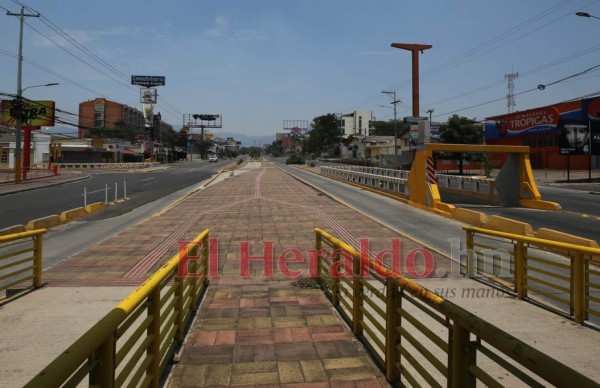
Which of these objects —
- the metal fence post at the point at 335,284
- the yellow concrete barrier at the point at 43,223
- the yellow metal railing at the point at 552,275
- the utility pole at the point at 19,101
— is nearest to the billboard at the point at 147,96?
the utility pole at the point at 19,101

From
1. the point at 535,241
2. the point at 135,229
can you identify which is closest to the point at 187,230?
the point at 135,229

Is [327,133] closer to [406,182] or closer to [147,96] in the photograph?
[147,96]

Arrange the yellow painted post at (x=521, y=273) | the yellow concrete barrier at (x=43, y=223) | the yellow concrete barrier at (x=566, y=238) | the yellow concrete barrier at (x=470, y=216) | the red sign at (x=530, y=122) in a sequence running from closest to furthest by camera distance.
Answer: the yellow painted post at (x=521, y=273) < the yellow concrete barrier at (x=566, y=238) < the yellow concrete barrier at (x=43, y=223) < the yellow concrete barrier at (x=470, y=216) < the red sign at (x=530, y=122)

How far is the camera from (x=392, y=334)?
13.4ft

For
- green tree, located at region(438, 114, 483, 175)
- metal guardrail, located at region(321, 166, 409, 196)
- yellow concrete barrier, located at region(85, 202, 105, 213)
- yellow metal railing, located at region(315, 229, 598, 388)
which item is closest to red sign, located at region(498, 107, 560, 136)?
green tree, located at region(438, 114, 483, 175)

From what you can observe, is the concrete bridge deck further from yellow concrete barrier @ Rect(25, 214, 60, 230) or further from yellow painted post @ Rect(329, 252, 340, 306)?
yellow concrete barrier @ Rect(25, 214, 60, 230)

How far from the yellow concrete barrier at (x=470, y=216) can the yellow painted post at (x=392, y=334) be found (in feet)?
35.8

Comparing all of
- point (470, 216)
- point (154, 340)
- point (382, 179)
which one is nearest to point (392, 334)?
point (154, 340)

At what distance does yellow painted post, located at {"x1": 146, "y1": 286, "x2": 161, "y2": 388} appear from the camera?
3756mm

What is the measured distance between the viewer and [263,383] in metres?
4.04

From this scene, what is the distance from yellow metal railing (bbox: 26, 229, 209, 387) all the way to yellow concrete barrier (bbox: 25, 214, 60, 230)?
9743 mm

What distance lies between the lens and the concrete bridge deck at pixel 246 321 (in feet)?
14.3

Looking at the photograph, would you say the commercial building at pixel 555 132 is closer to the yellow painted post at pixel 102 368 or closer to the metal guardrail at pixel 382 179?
the metal guardrail at pixel 382 179

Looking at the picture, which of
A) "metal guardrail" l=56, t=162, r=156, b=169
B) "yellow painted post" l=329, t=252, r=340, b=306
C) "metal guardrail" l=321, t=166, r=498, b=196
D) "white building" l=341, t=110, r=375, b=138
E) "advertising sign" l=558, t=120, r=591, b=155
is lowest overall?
"yellow painted post" l=329, t=252, r=340, b=306
